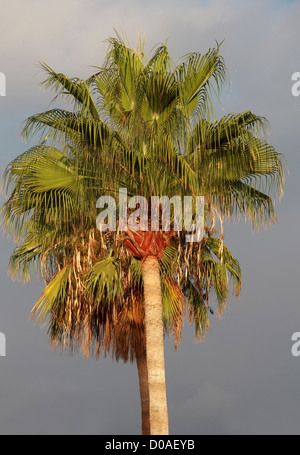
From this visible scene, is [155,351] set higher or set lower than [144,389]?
lower

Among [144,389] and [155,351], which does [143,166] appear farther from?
[144,389]

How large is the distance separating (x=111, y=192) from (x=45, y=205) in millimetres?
1678

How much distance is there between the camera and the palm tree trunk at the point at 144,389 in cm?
2450

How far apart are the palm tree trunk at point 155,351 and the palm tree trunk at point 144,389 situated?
20.0ft

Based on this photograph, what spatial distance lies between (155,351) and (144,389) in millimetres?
6879

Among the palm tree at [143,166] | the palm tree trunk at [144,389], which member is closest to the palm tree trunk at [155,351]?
the palm tree at [143,166]

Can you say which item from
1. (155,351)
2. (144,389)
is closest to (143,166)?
(155,351)

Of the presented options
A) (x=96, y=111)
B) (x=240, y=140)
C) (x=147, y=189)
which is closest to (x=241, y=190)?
(x=240, y=140)

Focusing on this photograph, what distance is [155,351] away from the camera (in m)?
18.1

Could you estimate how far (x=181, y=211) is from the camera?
60.2 feet

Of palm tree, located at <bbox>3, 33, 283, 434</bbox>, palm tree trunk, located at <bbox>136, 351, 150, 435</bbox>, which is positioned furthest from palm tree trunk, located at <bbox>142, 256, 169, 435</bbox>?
palm tree trunk, located at <bbox>136, 351, 150, 435</bbox>
